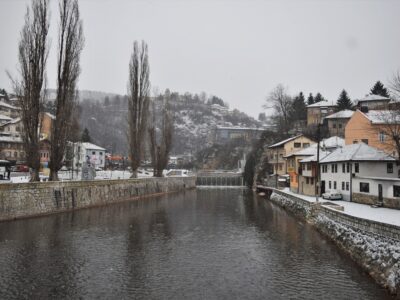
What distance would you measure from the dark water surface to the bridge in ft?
211

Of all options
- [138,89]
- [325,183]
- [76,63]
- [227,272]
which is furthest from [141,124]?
[227,272]

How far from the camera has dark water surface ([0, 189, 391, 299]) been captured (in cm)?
1558

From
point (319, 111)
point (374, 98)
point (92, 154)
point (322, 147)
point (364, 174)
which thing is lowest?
point (364, 174)

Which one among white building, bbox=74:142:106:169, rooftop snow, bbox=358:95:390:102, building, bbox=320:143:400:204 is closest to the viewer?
building, bbox=320:143:400:204

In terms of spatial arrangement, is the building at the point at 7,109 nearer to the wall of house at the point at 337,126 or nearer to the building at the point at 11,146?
the building at the point at 11,146

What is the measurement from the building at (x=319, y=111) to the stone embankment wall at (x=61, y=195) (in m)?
52.2

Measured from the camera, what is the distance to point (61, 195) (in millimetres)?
37188

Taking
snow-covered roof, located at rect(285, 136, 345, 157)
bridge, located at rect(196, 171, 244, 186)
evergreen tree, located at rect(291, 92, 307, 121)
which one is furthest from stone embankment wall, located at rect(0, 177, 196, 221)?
evergreen tree, located at rect(291, 92, 307, 121)

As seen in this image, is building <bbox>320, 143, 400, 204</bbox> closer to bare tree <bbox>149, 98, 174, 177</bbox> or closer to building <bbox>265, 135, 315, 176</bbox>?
building <bbox>265, 135, 315, 176</bbox>

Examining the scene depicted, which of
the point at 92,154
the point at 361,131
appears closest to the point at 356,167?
the point at 361,131

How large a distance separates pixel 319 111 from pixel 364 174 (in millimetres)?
58385

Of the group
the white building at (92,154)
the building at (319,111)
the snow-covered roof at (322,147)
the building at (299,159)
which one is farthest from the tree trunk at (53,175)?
the building at (319,111)

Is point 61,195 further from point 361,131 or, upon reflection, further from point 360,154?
point 361,131

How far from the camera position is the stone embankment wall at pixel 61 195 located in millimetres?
30391
